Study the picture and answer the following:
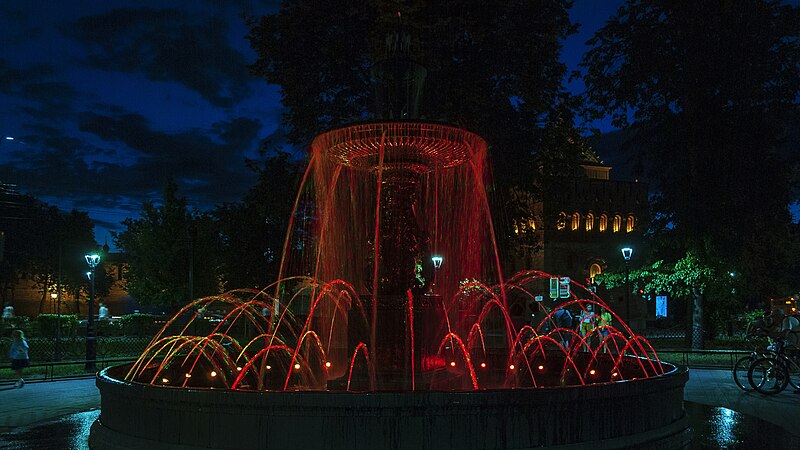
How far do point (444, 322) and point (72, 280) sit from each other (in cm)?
7258

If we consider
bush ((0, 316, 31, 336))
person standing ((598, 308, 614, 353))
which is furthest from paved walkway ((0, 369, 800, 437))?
bush ((0, 316, 31, 336))

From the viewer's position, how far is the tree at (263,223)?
73.4ft

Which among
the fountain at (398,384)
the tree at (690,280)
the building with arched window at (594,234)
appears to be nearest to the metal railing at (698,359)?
the tree at (690,280)

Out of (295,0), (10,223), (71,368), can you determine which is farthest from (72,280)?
(295,0)

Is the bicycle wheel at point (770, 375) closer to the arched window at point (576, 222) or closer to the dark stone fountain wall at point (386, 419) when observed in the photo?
the dark stone fountain wall at point (386, 419)

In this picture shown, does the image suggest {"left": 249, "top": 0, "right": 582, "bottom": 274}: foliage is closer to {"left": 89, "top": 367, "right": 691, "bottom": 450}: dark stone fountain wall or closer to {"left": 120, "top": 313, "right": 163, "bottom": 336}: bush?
{"left": 89, "top": 367, "right": 691, "bottom": 450}: dark stone fountain wall

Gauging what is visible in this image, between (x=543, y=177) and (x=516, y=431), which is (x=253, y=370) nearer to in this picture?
(x=516, y=431)

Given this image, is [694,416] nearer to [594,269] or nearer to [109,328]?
[109,328]

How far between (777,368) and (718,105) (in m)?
17.8

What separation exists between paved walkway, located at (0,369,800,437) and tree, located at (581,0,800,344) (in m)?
12.6

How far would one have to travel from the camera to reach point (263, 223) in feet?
82.8

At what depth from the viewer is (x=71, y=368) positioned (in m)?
22.0

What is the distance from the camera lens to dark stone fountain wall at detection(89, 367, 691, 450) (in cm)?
603

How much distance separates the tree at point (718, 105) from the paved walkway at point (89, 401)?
1264 cm
